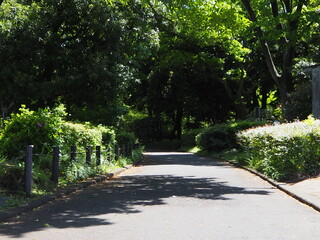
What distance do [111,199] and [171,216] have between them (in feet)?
8.22

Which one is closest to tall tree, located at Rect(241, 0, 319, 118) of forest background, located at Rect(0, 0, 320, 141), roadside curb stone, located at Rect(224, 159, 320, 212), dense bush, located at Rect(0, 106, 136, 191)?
forest background, located at Rect(0, 0, 320, 141)

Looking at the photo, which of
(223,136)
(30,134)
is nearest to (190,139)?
(223,136)

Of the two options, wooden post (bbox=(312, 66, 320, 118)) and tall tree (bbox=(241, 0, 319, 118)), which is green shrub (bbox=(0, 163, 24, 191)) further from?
tall tree (bbox=(241, 0, 319, 118))

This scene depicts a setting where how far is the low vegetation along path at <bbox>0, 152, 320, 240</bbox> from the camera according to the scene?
5.95 metres

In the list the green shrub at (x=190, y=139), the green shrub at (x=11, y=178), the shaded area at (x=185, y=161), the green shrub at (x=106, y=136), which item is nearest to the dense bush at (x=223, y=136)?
the shaded area at (x=185, y=161)

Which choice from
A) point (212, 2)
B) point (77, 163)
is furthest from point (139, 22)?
point (77, 163)

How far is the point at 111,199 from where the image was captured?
9367mm

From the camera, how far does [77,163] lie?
505 inches

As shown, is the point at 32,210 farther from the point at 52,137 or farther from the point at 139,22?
the point at 139,22

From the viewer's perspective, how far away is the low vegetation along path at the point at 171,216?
5.95 m

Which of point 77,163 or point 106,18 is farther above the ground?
point 106,18

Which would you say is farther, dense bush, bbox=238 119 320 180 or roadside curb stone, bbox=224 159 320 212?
dense bush, bbox=238 119 320 180

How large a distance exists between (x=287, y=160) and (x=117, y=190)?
5.32 metres

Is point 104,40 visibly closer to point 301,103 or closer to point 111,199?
point 301,103
